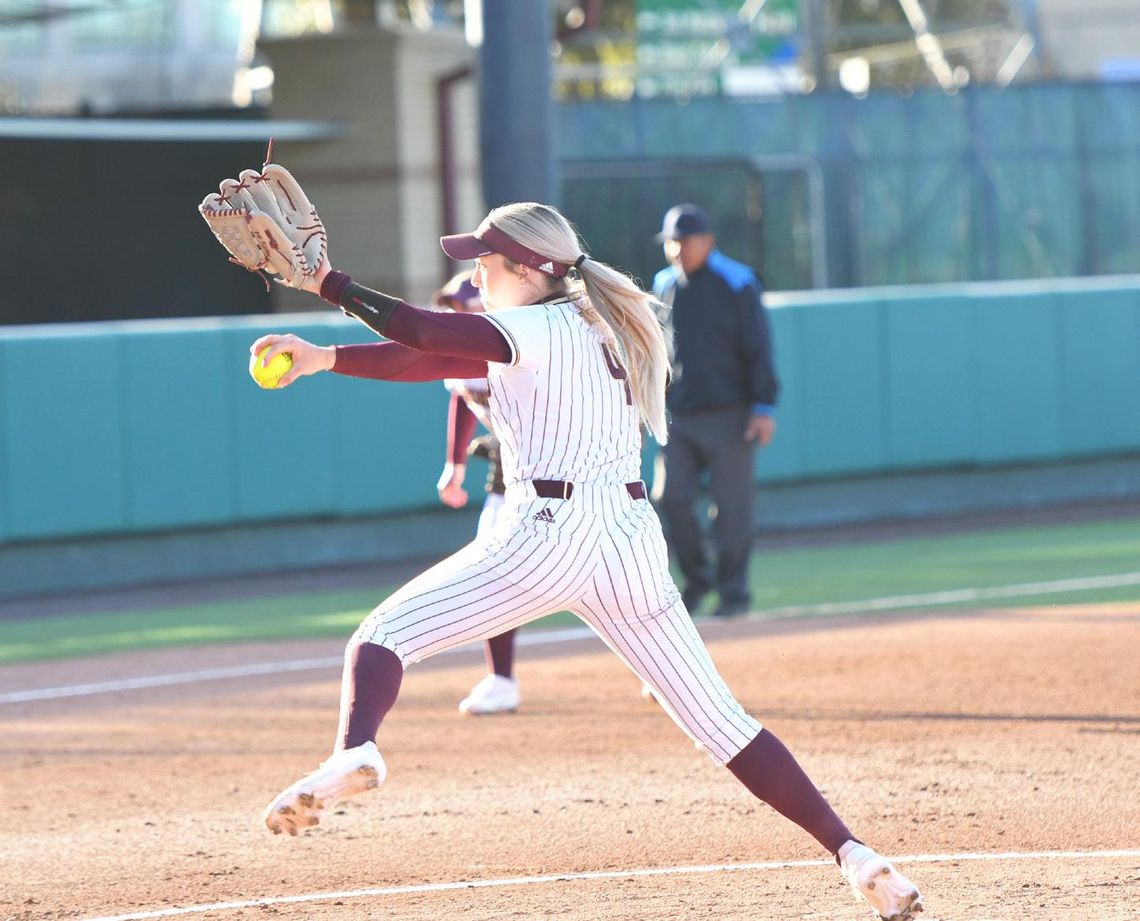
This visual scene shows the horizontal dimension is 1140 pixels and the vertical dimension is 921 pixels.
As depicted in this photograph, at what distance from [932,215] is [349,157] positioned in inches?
289

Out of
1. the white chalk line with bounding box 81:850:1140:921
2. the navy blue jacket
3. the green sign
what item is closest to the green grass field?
the navy blue jacket

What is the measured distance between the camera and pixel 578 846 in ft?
18.1

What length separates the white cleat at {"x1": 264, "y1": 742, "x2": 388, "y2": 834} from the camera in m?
3.92

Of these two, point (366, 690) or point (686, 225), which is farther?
point (686, 225)

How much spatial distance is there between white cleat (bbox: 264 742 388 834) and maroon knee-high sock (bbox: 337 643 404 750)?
6 centimetres

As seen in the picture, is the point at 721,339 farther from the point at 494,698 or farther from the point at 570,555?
the point at 570,555

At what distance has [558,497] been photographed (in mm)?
4359

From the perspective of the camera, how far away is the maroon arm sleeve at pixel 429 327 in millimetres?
4148

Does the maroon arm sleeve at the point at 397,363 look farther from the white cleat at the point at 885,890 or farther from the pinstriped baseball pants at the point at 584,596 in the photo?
the white cleat at the point at 885,890

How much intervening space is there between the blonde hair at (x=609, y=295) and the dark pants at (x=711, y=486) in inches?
201

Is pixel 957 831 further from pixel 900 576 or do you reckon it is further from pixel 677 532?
pixel 900 576

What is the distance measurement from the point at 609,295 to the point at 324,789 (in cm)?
133

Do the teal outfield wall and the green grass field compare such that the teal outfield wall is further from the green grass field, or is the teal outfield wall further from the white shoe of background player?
the white shoe of background player

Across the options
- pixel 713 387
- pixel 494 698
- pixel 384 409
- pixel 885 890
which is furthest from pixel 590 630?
pixel 885 890
